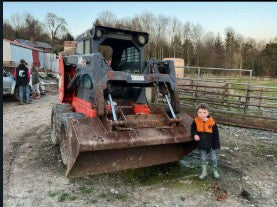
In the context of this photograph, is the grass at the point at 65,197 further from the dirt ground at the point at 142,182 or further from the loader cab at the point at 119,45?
the loader cab at the point at 119,45

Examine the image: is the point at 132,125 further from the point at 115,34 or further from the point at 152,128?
the point at 115,34

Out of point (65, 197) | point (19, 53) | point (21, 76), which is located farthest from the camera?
point (19, 53)

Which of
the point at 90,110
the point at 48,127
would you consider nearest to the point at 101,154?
the point at 90,110

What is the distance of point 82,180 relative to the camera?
203 inches

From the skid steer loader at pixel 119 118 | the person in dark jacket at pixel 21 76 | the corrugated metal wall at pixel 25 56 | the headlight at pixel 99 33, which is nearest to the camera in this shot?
the skid steer loader at pixel 119 118

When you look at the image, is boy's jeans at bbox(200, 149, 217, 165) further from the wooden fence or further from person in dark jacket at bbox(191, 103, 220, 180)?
the wooden fence

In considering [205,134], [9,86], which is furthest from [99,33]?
[9,86]

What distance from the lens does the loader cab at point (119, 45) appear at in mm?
5887

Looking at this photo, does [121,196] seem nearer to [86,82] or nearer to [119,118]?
[119,118]

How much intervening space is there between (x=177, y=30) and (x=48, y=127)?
44607 mm

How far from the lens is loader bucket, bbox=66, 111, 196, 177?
473cm

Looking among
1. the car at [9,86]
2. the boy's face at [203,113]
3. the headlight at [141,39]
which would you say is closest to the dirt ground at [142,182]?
the boy's face at [203,113]

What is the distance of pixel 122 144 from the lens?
4.78 meters

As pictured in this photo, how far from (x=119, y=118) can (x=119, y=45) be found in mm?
2203
